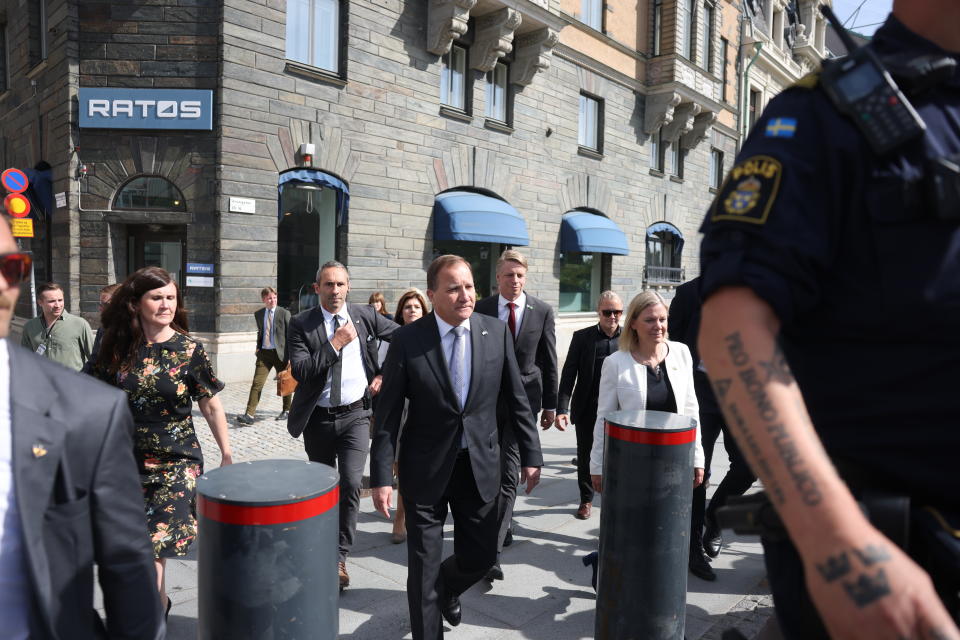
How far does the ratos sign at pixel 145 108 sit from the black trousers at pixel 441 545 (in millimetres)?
9147

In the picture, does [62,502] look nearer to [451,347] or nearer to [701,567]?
[451,347]

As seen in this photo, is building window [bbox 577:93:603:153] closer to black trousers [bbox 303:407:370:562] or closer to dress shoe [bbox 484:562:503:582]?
black trousers [bbox 303:407:370:562]

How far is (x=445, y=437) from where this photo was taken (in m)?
3.53

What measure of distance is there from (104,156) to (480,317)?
9.85 meters

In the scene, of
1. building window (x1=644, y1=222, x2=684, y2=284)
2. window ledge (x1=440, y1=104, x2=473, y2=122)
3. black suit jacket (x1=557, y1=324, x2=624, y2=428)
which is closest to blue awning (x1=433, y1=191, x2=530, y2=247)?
window ledge (x1=440, y1=104, x2=473, y2=122)

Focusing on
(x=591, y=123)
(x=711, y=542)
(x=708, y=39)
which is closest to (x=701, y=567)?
(x=711, y=542)

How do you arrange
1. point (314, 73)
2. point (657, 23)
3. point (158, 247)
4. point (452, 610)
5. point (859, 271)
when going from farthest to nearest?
point (657, 23) → point (314, 73) → point (158, 247) → point (452, 610) → point (859, 271)

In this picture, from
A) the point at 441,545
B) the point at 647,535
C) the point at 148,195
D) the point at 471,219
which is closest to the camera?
the point at 647,535

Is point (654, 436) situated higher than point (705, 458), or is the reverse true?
point (654, 436)

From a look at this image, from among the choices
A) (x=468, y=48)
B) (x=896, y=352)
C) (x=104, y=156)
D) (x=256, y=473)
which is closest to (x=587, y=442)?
(x=256, y=473)

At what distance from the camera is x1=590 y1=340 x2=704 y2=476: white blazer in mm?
4391

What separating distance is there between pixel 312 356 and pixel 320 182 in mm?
7832

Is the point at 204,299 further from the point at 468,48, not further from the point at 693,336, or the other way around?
the point at 693,336

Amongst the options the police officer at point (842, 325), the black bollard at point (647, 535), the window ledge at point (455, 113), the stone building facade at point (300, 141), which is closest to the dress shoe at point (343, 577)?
the black bollard at point (647, 535)
